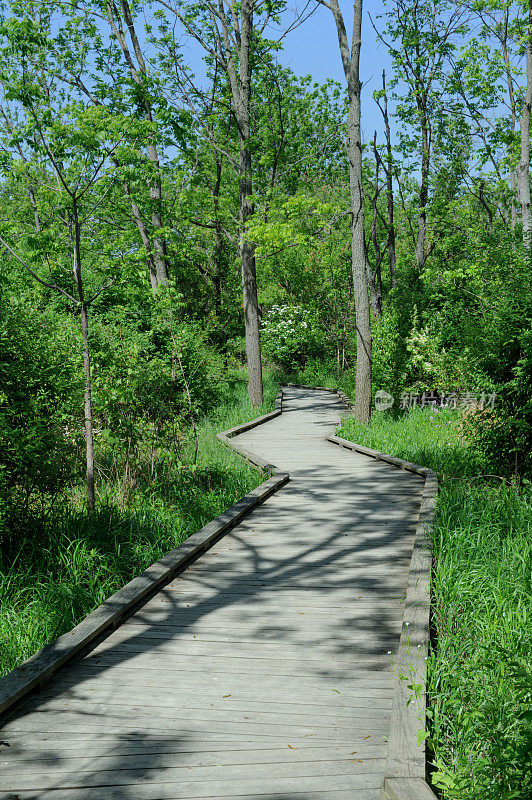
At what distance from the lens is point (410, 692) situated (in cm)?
304

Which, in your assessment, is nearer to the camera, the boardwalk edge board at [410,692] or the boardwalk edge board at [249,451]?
the boardwalk edge board at [410,692]

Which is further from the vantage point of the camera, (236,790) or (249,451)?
(249,451)

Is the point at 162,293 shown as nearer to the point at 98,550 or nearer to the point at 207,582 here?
the point at 98,550

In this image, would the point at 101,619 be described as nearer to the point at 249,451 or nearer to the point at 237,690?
the point at 237,690

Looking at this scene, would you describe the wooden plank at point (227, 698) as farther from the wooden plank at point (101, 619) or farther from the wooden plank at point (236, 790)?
the wooden plank at point (236, 790)

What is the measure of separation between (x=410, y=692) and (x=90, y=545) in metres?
3.52

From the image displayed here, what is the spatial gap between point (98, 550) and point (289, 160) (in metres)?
18.1

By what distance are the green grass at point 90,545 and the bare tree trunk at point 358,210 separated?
4.88 metres

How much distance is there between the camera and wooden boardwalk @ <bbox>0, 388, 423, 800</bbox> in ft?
8.54

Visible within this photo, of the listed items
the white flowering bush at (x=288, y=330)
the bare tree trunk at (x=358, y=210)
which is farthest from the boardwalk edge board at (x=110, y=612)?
the white flowering bush at (x=288, y=330)

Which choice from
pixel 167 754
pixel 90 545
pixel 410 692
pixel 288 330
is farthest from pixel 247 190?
pixel 167 754

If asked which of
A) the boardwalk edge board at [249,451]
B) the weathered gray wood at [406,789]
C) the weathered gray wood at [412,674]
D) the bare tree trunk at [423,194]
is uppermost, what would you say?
the bare tree trunk at [423,194]

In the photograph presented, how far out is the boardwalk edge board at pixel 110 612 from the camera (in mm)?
3260

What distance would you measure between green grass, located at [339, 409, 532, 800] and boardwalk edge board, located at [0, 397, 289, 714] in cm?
199
